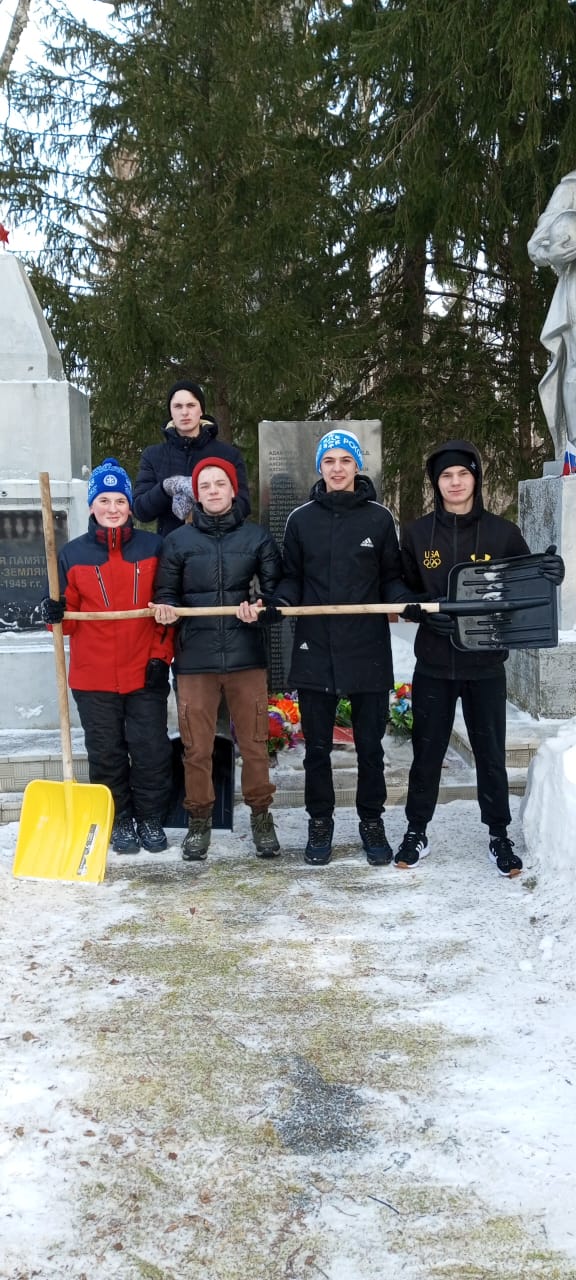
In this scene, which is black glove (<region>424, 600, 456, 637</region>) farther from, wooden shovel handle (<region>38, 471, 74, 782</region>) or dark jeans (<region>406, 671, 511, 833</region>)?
wooden shovel handle (<region>38, 471, 74, 782</region>)

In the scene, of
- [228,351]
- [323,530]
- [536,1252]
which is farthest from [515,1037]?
[228,351]

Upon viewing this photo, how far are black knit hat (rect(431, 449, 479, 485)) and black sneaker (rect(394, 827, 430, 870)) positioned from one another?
1.55 m

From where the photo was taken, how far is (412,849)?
14.0 feet

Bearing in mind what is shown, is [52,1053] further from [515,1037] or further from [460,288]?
[460,288]

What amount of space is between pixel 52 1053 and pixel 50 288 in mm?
9495

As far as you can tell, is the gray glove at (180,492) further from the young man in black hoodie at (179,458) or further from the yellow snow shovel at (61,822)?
the yellow snow shovel at (61,822)

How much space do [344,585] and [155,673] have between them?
3.08 feet

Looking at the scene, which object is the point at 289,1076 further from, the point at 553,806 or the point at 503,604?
the point at 503,604

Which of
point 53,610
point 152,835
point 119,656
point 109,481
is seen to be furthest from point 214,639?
point 152,835

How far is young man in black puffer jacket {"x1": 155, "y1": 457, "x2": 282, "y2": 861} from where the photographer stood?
4.28 metres

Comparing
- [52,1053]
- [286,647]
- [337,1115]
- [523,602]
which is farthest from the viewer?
[286,647]

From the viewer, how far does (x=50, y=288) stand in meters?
10.6

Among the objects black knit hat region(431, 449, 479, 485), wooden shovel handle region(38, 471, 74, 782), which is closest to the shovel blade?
wooden shovel handle region(38, 471, 74, 782)

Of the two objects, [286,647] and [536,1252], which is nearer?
[536,1252]
